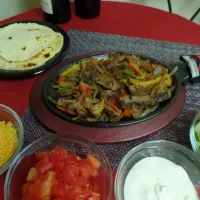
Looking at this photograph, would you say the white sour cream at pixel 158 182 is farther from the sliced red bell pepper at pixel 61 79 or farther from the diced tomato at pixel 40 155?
the sliced red bell pepper at pixel 61 79

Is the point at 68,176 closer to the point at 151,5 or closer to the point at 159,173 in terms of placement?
the point at 159,173

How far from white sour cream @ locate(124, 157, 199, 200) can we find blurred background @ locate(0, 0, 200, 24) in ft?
4.40

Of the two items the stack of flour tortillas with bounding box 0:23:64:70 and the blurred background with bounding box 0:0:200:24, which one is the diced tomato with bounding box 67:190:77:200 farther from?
the blurred background with bounding box 0:0:200:24

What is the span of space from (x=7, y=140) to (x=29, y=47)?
50cm

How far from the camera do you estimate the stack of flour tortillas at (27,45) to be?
1.18 meters

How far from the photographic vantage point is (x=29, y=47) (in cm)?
126

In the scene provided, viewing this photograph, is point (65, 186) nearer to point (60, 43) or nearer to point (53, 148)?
point (53, 148)

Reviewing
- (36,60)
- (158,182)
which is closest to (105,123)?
(158,182)

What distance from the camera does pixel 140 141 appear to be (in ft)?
2.98

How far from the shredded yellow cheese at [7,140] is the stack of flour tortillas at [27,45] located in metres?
0.30

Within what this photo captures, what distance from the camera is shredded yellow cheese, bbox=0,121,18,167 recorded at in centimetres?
84

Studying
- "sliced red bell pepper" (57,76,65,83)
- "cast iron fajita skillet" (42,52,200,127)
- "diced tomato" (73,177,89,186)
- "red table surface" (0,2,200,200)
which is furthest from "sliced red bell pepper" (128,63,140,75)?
"diced tomato" (73,177,89,186)

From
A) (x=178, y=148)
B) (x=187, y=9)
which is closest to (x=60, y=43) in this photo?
(x=178, y=148)

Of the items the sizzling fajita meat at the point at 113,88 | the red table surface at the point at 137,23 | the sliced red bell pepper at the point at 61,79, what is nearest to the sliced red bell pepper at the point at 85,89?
the sizzling fajita meat at the point at 113,88
